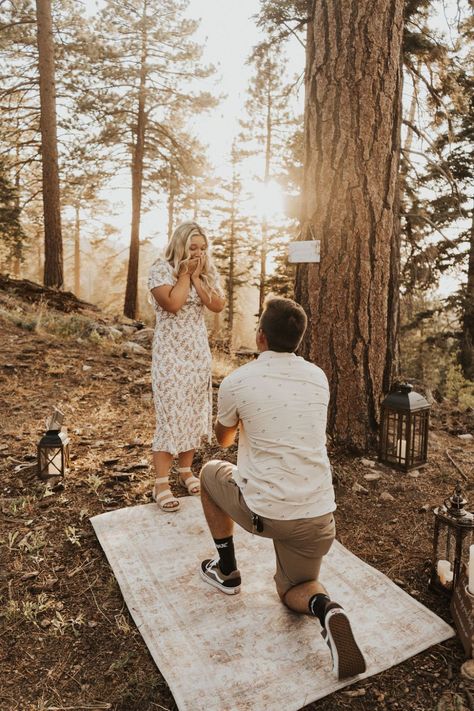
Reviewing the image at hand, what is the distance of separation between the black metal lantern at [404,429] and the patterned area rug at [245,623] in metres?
1.05

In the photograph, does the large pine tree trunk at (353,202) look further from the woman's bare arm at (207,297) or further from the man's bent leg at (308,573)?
the man's bent leg at (308,573)

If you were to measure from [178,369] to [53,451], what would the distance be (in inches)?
43.2

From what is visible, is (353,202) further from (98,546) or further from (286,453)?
(98,546)

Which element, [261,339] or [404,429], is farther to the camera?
[404,429]

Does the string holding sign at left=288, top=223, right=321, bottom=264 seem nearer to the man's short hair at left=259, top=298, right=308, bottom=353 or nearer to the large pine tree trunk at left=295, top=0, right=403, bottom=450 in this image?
the large pine tree trunk at left=295, top=0, right=403, bottom=450

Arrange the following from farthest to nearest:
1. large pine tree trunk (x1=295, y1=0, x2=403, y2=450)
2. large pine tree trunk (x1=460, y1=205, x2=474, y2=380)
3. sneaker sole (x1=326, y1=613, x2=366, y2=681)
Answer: large pine tree trunk (x1=460, y1=205, x2=474, y2=380) < large pine tree trunk (x1=295, y1=0, x2=403, y2=450) < sneaker sole (x1=326, y1=613, x2=366, y2=681)

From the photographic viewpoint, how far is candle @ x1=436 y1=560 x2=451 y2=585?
2.47 m

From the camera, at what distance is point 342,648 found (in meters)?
1.89

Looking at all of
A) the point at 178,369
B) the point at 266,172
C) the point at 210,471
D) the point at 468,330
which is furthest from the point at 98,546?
the point at 266,172

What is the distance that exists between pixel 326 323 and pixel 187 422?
1.37m

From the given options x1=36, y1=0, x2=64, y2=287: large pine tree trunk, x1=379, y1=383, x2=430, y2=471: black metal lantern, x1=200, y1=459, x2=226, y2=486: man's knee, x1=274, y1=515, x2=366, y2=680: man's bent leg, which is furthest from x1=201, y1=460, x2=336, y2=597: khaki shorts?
x1=36, y1=0, x2=64, y2=287: large pine tree trunk

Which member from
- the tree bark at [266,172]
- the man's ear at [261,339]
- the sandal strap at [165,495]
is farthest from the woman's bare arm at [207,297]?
the tree bark at [266,172]

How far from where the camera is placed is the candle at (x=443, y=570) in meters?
2.47

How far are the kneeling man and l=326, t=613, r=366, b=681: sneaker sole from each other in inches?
3.1
